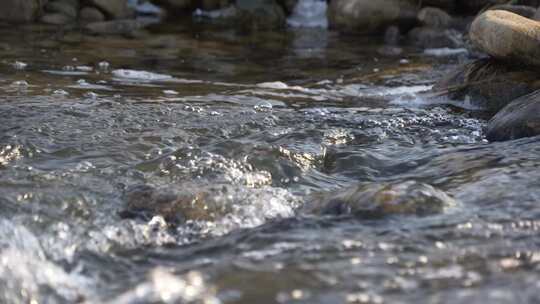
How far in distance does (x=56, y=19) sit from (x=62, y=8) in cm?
61

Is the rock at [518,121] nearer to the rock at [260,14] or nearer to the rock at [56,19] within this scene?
the rock at [260,14]

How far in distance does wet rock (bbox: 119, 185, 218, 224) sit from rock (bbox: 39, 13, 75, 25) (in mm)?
10476

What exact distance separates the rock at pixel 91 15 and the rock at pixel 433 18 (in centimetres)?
618

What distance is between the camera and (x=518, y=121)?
617cm

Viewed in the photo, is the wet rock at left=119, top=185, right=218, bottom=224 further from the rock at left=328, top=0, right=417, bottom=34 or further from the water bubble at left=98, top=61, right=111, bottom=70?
the rock at left=328, top=0, right=417, bottom=34

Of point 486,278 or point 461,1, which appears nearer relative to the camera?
point 486,278

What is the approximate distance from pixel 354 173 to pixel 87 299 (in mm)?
2583

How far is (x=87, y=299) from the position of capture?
10.9ft

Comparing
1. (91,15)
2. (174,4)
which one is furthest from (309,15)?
(91,15)

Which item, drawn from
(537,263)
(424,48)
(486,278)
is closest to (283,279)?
(486,278)

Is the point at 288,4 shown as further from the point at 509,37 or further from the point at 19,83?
the point at 509,37

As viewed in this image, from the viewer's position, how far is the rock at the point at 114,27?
44.1 feet

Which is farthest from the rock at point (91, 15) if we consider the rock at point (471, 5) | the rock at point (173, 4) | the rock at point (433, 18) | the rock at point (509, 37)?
the rock at point (509, 37)

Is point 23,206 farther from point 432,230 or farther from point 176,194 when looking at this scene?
point 432,230
